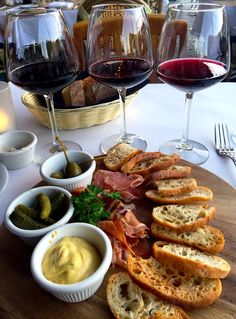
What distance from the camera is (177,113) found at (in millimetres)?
1415

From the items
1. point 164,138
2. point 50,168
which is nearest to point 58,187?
point 50,168

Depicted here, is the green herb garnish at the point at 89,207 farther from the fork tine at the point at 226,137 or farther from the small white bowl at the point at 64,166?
the fork tine at the point at 226,137

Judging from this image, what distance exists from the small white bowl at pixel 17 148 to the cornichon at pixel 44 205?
0.28 meters

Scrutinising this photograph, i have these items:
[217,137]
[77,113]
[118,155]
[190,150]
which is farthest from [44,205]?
[217,137]

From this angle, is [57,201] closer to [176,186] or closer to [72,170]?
[72,170]

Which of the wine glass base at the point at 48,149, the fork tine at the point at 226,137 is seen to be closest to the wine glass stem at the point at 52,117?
the wine glass base at the point at 48,149

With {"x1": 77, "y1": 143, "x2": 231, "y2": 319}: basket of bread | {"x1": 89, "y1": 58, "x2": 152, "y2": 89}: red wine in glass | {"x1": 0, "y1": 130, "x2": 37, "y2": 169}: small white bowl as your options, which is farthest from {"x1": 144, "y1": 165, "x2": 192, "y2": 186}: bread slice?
{"x1": 0, "y1": 130, "x2": 37, "y2": 169}: small white bowl

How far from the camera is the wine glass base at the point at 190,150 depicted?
3.72ft

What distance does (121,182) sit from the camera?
1015 mm

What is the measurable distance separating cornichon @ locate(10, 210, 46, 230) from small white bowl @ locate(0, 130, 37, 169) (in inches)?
13.1

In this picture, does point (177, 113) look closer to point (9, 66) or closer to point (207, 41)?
point (207, 41)

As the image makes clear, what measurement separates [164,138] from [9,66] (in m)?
0.62

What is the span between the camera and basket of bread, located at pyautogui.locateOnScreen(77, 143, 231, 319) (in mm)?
698

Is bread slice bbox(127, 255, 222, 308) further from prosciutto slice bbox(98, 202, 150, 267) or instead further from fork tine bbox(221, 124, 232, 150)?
fork tine bbox(221, 124, 232, 150)
